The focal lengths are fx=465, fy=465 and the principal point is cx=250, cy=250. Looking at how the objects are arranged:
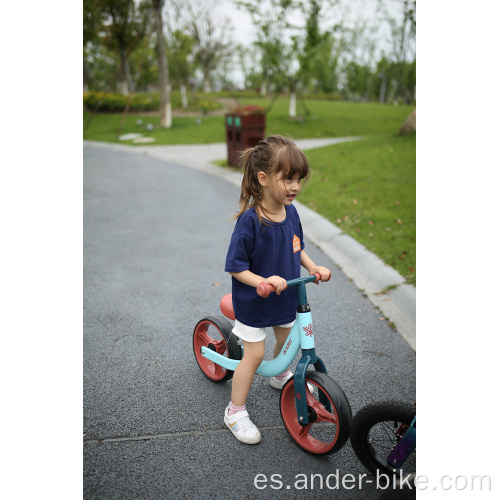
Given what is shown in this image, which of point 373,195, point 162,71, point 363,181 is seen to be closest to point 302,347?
point 373,195

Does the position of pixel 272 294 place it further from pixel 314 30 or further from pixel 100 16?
pixel 100 16

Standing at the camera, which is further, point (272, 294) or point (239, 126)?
point (239, 126)

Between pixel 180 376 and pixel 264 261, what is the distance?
116 centimetres

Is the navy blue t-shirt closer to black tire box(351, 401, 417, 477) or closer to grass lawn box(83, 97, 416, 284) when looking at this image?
grass lawn box(83, 97, 416, 284)

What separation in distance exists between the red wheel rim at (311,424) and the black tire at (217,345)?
0.44 m

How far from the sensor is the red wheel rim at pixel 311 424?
2.20 m

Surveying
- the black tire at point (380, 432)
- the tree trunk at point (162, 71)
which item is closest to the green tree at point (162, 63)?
the tree trunk at point (162, 71)

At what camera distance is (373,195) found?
7.18 meters

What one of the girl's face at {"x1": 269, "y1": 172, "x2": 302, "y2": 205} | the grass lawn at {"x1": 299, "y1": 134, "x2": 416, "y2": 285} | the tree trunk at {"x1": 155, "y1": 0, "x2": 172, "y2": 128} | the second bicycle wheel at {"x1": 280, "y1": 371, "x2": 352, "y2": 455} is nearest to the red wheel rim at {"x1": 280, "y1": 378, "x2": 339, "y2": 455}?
the second bicycle wheel at {"x1": 280, "y1": 371, "x2": 352, "y2": 455}

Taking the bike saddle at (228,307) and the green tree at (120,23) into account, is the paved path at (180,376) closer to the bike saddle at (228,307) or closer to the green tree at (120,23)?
the bike saddle at (228,307)

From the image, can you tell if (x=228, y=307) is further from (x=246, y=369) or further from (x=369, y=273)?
(x=369, y=273)

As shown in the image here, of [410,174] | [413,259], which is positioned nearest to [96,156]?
[410,174]

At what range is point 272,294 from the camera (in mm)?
2248

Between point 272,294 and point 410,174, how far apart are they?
6638 mm
